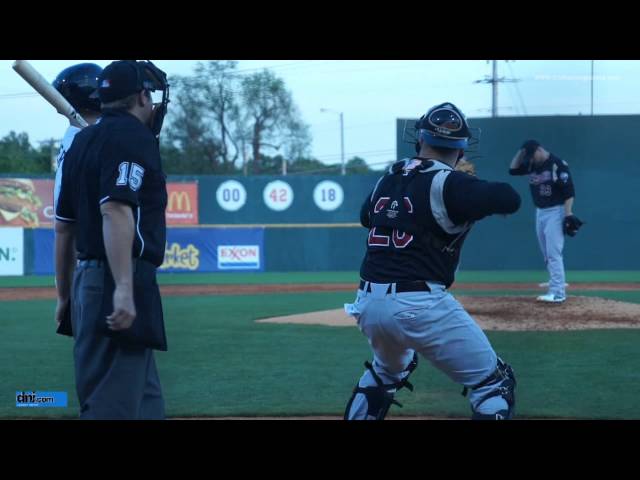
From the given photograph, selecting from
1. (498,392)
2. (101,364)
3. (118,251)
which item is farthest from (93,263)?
(498,392)

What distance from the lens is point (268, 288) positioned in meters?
16.5

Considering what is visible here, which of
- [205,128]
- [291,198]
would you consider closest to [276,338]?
[291,198]

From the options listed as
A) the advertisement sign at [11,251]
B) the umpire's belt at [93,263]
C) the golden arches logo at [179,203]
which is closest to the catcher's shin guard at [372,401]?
the umpire's belt at [93,263]

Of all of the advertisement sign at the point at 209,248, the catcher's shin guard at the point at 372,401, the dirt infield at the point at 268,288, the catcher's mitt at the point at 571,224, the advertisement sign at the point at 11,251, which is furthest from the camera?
the advertisement sign at the point at 209,248

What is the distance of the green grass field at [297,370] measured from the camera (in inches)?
225

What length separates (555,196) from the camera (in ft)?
35.8

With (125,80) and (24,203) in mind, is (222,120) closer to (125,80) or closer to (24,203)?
(24,203)

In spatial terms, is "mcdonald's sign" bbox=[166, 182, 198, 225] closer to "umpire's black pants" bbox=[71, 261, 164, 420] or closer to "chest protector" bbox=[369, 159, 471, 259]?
"chest protector" bbox=[369, 159, 471, 259]

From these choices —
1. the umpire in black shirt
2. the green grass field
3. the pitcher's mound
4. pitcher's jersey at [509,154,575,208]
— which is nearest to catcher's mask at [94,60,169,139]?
the umpire in black shirt

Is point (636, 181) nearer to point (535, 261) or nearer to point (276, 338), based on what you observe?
point (535, 261)

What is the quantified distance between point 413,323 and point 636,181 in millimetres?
18834

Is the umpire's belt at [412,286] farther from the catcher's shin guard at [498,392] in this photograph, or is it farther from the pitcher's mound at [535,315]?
the pitcher's mound at [535,315]

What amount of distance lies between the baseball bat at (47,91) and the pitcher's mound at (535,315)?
6.12 metres

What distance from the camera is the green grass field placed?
570 centimetres
